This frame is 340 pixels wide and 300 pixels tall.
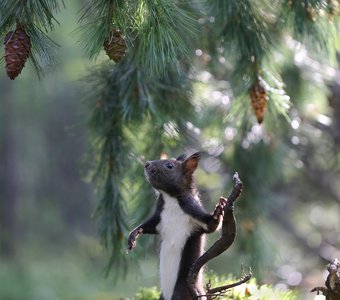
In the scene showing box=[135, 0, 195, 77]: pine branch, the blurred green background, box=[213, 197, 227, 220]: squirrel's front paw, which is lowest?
the blurred green background

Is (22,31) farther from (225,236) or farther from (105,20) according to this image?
(225,236)

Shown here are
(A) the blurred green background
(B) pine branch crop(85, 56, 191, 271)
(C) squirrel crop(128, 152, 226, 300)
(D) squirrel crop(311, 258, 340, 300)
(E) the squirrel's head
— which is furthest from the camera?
(A) the blurred green background

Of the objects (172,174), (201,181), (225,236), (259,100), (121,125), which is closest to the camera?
(225,236)

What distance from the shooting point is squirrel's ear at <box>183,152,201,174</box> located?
2695mm

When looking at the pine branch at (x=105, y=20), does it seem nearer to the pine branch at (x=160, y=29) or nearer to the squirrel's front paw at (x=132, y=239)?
the pine branch at (x=160, y=29)

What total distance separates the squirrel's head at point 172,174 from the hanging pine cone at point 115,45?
1.53ft

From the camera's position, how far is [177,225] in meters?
2.59

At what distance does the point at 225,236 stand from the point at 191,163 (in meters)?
0.41

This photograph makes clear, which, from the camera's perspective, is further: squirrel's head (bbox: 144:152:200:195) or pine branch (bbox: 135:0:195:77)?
squirrel's head (bbox: 144:152:200:195)

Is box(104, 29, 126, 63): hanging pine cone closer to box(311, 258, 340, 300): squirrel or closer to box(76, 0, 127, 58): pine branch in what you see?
box(76, 0, 127, 58): pine branch

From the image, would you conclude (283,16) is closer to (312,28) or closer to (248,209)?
(312,28)

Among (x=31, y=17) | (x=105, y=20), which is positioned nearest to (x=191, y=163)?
(x=105, y=20)

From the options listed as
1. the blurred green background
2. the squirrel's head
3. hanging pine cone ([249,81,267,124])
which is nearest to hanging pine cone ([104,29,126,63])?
the squirrel's head

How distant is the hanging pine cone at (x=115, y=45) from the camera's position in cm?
236
